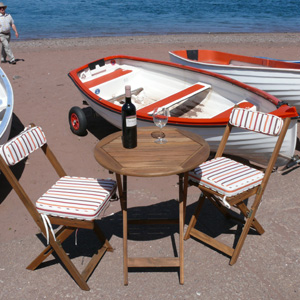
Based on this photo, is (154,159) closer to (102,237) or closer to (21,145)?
(102,237)

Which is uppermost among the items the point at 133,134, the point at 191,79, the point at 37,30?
the point at 133,134

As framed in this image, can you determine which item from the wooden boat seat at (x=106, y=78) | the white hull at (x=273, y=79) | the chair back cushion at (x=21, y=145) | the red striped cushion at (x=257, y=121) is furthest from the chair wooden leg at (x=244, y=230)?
the wooden boat seat at (x=106, y=78)

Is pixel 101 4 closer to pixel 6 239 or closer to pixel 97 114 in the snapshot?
pixel 97 114

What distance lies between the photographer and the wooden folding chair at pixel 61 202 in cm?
319

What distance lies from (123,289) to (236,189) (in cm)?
143

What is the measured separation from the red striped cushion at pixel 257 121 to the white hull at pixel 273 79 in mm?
2976

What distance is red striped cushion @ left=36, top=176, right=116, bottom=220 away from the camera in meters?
3.19

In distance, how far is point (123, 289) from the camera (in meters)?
3.46

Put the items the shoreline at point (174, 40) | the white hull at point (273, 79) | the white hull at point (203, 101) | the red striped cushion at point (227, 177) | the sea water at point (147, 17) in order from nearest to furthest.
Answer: the red striped cushion at point (227, 177), the white hull at point (203, 101), the white hull at point (273, 79), the shoreline at point (174, 40), the sea water at point (147, 17)

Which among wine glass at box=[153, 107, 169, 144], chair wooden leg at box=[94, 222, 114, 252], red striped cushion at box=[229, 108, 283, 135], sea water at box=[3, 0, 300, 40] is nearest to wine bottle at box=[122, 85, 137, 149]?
wine glass at box=[153, 107, 169, 144]

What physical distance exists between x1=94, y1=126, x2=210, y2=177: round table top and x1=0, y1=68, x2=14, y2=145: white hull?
208 cm

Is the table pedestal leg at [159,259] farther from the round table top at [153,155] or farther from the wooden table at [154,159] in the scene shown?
the round table top at [153,155]

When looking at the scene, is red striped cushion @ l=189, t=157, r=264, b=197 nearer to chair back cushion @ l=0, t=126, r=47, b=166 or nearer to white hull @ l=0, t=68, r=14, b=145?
chair back cushion @ l=0, t=126, r=47, b=166

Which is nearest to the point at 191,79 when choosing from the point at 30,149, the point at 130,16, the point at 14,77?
the point at 30,149
